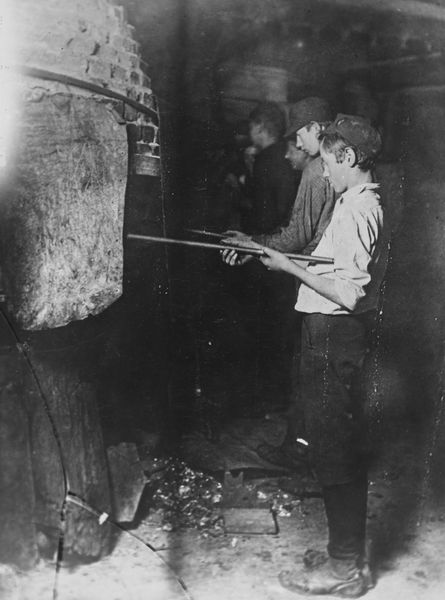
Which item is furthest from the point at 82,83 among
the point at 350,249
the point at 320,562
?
the point at 320,562

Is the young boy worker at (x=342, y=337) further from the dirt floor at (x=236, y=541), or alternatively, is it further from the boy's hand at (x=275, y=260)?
the dirt floor at (x=236, y=541)

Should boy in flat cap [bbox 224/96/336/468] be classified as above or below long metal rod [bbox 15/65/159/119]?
below

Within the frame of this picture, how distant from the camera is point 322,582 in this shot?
304cm

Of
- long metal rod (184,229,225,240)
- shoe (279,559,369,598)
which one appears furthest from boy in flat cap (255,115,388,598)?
long metal rod (184,229,225,240)

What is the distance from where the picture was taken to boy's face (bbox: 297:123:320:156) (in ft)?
9.25

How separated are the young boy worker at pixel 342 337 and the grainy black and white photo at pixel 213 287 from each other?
0.04 feet

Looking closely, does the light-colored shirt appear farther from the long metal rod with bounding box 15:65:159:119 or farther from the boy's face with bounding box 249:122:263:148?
the long metal rod with bounding box 15:65:159:119

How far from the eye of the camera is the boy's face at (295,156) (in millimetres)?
2820

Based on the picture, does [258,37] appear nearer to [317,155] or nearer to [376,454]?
[317,155]

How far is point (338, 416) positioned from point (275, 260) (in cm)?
88

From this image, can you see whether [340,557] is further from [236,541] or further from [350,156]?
[350,156]

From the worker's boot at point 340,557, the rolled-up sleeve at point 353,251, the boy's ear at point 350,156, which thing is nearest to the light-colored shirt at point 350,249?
the rolled-up sleeve at point 353,251

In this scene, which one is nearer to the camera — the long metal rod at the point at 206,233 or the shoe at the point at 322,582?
the long metal rod at the point at 206,233

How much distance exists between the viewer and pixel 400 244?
303 centimetres
